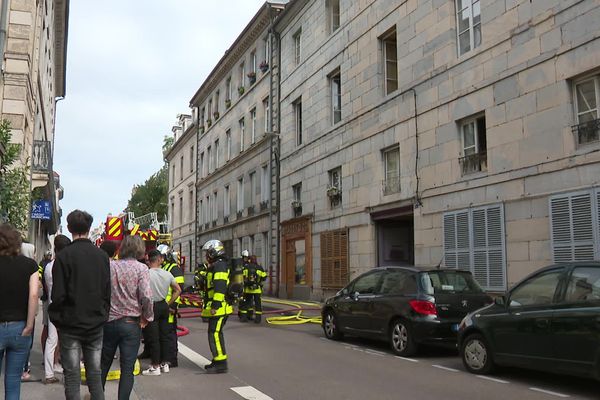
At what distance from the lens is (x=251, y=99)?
97.2ft

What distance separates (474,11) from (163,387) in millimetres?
11624

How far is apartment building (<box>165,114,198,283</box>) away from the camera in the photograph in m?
42.2

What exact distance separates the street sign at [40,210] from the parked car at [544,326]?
50.5 feet

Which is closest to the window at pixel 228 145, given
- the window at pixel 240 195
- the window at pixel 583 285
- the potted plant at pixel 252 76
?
→ the window at pixel 240 195

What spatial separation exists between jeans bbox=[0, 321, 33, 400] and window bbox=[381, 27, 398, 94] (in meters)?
14.8

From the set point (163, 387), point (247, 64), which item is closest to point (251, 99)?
point (247, 64)

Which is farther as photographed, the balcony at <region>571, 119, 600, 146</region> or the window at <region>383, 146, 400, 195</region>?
the window at <region>383, 146, 400, 195</region>

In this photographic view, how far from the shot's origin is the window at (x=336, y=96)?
69.1 feet

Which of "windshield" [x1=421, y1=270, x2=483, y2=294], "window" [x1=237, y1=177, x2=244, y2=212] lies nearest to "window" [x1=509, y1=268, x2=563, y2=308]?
"windshield" [x1=421, y1=270, x2=483, y2=294]

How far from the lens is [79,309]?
457cm

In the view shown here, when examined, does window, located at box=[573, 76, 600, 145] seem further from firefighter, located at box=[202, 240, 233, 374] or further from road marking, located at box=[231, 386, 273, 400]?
road marking, located at box=[231, 386, 273, 400]

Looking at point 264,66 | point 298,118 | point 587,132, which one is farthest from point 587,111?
point 264,66

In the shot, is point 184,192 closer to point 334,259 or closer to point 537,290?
point 334,259

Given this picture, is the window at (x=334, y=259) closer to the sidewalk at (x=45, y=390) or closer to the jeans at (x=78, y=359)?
the sidewalk at (x=45, y=390)
